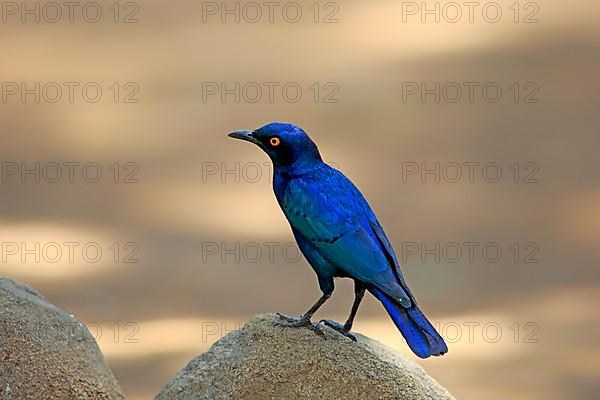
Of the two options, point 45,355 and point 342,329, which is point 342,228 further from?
point 45,355

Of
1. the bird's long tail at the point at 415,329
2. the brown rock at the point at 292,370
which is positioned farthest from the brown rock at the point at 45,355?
the bird's long tail at the point at 415,329

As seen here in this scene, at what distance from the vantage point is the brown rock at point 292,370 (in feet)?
13.5

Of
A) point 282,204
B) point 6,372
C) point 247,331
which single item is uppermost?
point 282,204

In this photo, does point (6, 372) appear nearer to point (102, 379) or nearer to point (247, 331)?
point (102, 379)

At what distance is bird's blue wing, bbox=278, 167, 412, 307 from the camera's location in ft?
13.2

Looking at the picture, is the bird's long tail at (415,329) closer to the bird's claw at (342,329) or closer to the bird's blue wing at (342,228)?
the bird's blue wing at (342,228)

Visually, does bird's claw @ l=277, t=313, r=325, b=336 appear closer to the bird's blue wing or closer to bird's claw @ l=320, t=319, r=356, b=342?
bird's claw @ l=320, t=319, r=356, b=342

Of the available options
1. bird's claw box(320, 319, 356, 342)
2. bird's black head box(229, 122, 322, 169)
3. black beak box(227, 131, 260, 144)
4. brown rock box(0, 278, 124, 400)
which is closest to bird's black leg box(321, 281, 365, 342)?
bird's claw box(320, 319, 356, 342)

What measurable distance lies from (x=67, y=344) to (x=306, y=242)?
87cm

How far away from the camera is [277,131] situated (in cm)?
412

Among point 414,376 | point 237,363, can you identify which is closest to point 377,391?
point 414,376

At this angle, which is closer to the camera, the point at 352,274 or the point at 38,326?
the point at 352,274

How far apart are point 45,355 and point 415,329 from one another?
3.90 feet

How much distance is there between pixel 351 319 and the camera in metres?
4.23
